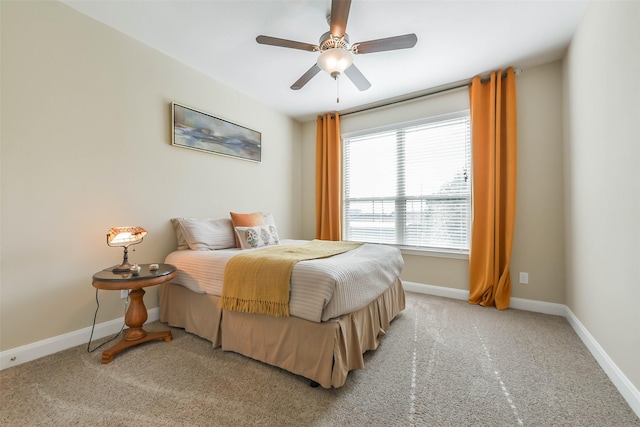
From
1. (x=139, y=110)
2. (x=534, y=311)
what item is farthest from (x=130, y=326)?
(x=534, y=311)

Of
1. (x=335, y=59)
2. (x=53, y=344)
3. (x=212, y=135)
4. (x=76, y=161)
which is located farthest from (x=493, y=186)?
(x=53, y=344)

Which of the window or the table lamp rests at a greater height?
the window

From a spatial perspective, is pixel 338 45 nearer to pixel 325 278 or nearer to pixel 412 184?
pixel 325 278

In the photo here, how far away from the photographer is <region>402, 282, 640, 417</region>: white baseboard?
4.65ft

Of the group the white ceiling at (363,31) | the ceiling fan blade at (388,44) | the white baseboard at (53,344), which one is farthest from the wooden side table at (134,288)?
the ceiling fan blade at (388,44)

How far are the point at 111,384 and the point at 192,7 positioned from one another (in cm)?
272

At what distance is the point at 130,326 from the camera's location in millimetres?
2051

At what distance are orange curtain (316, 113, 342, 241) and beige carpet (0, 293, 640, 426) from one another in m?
2.14

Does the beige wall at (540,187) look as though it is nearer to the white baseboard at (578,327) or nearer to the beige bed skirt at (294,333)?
the white baseboard at (578,327)

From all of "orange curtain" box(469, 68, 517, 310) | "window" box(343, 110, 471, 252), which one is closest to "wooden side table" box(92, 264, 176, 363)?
"window" box(343, 110, 471, 252)

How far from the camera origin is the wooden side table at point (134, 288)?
1791 mm

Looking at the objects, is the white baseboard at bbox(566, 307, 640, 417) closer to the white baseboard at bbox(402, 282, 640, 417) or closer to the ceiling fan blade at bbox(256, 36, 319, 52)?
the white baseboard at bbox(402, 282, 640, 417)

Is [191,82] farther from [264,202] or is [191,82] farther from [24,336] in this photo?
[24,336]

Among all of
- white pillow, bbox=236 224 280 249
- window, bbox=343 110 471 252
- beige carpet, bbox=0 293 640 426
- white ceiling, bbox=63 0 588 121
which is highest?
white ceiling, bbox=63 0 588 121
